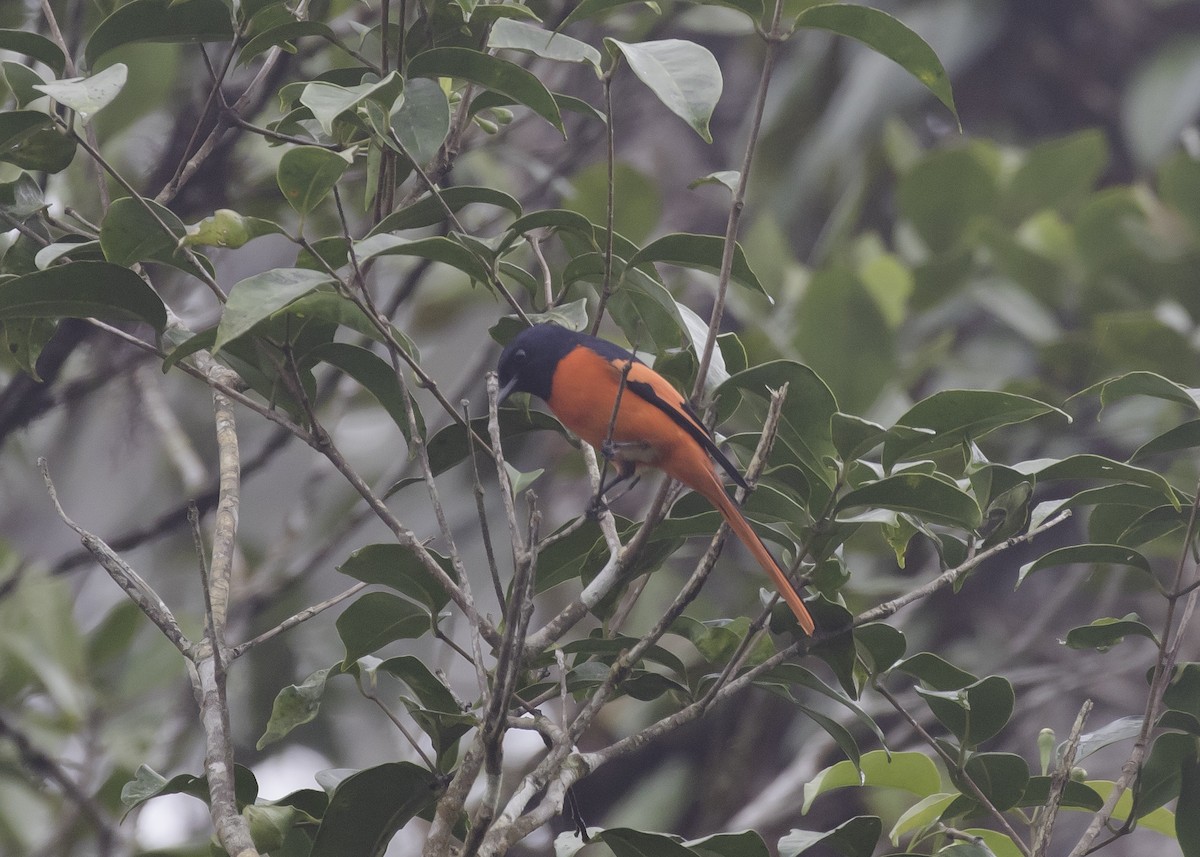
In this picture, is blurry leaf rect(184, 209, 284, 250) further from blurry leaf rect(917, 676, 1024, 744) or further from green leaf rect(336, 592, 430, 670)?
blurry leaf rect(917, 676, 1024, 744)

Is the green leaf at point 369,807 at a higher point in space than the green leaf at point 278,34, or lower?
lower

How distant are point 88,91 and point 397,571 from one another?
81 centimetres

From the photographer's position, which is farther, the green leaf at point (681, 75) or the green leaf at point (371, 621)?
the green leaf at point (371, 621)

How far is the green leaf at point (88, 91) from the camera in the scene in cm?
153

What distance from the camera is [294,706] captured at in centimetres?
184

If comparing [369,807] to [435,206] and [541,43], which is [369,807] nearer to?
[435,206]

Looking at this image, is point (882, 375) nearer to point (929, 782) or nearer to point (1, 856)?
point (929, 782)

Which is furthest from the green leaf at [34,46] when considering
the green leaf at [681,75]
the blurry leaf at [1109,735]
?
the blurry leaf at [1109,735]

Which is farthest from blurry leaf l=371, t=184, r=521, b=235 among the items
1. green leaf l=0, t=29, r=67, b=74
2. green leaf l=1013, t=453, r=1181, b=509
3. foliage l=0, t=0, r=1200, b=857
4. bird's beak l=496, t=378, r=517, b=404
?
green leaf l=1013, t=453, r=1181, b=509

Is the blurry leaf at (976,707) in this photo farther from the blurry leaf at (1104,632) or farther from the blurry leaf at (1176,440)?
the blurry leaf at (1176,440)

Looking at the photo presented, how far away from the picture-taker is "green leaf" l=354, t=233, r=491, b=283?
5.16 feet

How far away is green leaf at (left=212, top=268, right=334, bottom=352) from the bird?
0.88 metres

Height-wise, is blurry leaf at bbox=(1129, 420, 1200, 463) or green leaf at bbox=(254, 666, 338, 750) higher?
blurry leaf at bbox=(1129, 420, 1200, 463)

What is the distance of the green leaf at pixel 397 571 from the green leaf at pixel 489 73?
0.69m
